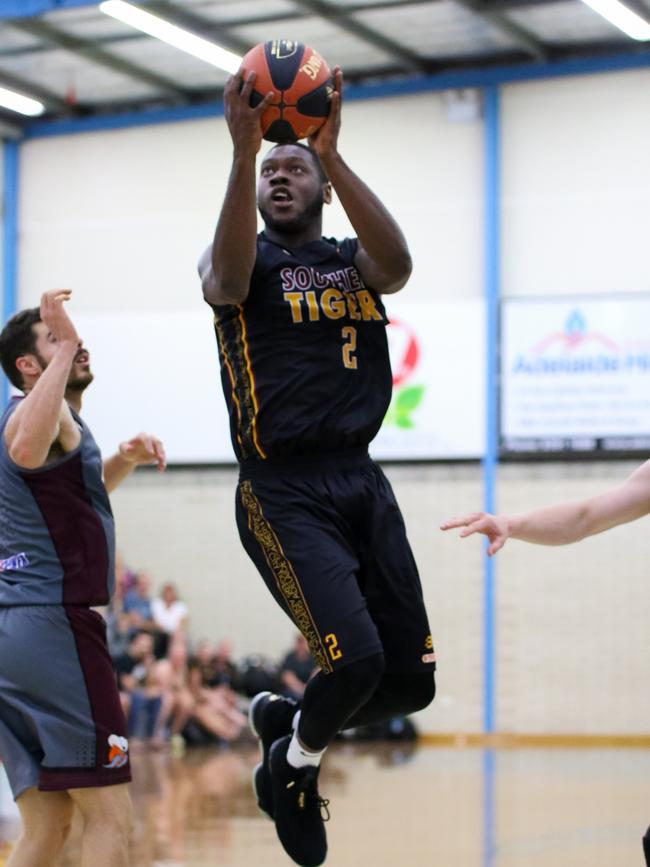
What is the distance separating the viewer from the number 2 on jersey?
5301mm

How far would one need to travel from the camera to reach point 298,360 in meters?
5.23

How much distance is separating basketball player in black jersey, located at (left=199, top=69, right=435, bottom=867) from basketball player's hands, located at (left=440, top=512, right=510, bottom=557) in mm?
720

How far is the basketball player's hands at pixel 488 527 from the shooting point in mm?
4473

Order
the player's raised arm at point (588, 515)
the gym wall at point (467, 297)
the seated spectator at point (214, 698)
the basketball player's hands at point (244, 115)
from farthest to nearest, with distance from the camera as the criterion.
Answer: the gym wall at point (467, 297) → the seated spectator at point (214, 698) → the basketball player's hands at point (244, 115) → the player's raised arm at point (588, 515)

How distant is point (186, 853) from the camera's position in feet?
26.5

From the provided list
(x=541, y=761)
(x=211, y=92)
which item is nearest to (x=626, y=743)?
(x=541, y=761)

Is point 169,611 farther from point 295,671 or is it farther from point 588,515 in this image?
point 588,515

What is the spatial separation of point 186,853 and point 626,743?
9571 millimetres

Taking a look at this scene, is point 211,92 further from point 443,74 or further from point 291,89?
point 291,89

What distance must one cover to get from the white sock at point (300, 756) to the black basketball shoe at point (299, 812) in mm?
15

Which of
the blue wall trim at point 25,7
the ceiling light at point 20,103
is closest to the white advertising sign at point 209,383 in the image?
the ceiling light at point 20,103

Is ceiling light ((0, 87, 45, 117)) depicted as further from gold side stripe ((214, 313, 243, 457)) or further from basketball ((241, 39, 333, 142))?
basketball ((241, 39, 333, 142))

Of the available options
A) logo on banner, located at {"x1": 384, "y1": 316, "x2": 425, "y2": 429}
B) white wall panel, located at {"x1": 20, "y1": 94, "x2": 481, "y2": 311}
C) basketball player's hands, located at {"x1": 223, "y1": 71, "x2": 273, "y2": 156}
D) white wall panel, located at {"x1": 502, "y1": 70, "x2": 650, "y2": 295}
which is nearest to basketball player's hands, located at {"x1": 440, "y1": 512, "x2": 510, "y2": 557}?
basketball player's hands, located at {"x1": 223, "y1": 71, "x2": 273, "y2": 156}

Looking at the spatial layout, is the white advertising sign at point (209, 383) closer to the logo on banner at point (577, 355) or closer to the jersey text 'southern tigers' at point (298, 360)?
the logo on banner at point (577, 355)
